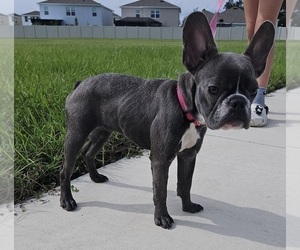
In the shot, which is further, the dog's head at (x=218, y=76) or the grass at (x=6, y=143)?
the grass at (x=6, y=143)

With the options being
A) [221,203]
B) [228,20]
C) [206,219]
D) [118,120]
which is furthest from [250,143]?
[228,20]

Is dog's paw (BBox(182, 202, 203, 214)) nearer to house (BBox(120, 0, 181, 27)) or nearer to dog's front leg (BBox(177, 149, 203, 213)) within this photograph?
dog's front leg (BBox(177, 149, 203, 213))

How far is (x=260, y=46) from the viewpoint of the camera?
5.70 feet

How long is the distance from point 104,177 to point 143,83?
0.74 m

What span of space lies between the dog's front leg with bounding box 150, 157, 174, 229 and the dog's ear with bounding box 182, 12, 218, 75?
514mm

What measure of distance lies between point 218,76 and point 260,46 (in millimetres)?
372

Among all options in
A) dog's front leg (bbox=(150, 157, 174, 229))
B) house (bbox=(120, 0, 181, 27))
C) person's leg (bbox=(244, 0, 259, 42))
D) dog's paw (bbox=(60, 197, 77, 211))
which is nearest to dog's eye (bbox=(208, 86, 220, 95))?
dog's front leg (bbox=(150, 157, 174, 229))

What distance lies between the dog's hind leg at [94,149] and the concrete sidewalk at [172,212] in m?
0.06

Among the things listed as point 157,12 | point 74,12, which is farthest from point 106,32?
point 157,12

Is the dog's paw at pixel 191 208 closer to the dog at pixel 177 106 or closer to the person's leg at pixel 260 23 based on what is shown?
the dog at pixel 177 106

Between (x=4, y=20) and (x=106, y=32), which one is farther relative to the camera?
(x=106, y=32)

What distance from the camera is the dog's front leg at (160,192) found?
183 cm

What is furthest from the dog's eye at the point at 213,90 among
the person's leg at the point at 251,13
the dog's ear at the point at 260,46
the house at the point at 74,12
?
the house at the point at 74,12

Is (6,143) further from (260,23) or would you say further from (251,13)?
(251,13)
